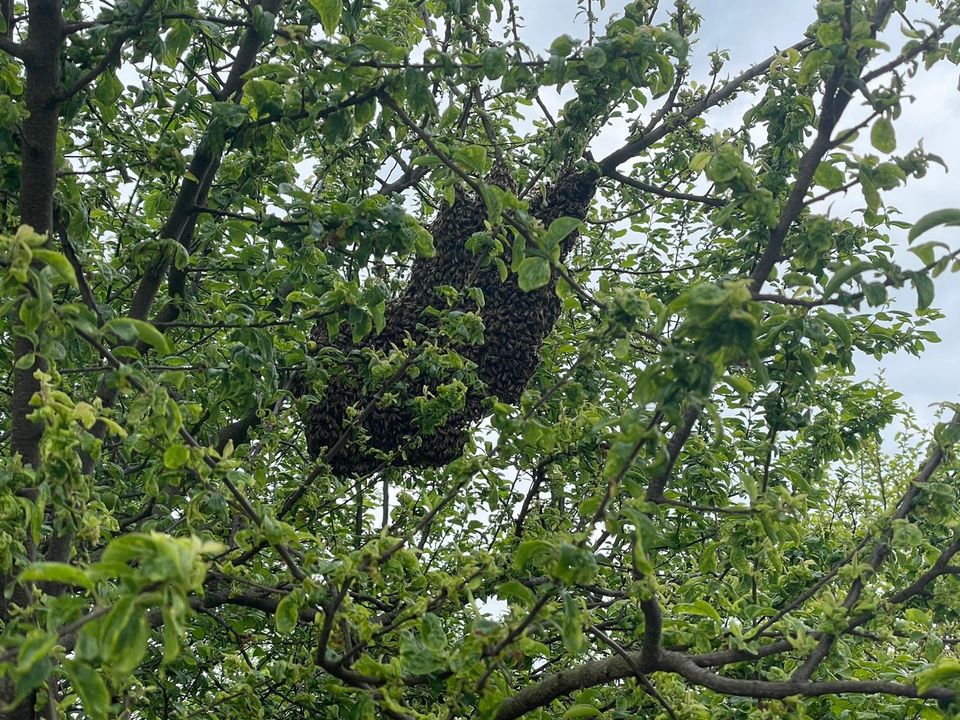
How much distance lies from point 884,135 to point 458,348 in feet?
8.27

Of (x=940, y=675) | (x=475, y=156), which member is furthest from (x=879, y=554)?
(x=475, y=156)

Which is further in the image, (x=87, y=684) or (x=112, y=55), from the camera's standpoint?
(x=112, y=55)

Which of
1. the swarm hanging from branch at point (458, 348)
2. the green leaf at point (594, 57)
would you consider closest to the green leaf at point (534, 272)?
the green leaf at point (594, 57)

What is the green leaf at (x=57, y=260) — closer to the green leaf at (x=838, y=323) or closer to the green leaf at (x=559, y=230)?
the green leaf at (x=559, y=230)

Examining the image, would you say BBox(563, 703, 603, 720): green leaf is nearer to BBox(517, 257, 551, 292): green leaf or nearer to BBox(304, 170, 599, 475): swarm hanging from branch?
BBox(517, 257, 551, 292): green leaf

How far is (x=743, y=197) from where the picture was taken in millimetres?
2717

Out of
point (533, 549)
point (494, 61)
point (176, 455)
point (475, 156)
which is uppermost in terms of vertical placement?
point (494, 61)

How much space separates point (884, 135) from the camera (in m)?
2.72

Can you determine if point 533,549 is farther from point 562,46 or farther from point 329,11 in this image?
point 329,11

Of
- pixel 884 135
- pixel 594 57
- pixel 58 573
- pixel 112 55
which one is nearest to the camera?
pixel 58 573

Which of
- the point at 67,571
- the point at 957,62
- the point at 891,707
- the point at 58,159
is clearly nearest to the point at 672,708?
the point at 891,707

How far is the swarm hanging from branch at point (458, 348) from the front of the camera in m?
4.68

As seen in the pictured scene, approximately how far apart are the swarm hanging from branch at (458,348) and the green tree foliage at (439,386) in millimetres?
20

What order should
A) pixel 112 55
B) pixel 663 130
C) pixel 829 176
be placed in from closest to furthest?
pixel 829 176
pixel 112 55
pixel 663 130
